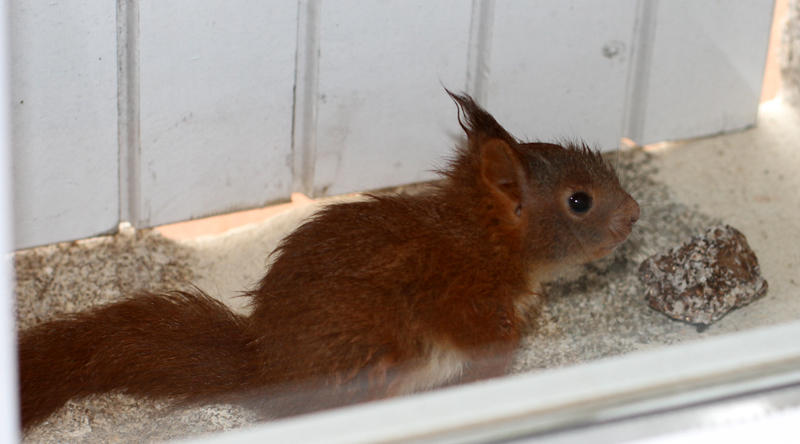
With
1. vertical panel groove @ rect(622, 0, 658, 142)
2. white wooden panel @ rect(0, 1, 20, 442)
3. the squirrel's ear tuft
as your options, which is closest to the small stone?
vertical panel groove @ rect(622, 0, 658, 142)

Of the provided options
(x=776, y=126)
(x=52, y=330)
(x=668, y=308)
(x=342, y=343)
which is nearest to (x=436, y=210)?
(x=342, y=343)

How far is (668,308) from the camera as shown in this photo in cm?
163

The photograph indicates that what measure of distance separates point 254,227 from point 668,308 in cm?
65

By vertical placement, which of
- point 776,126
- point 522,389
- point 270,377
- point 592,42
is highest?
point 592,42

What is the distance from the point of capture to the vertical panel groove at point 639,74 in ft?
5.75

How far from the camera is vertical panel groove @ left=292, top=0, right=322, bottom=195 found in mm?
1535

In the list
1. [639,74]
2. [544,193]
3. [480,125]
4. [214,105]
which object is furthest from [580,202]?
[214,105]

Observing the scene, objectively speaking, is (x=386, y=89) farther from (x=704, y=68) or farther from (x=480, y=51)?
(x=704, y=68)

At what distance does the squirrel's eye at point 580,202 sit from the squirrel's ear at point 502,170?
0.09 m

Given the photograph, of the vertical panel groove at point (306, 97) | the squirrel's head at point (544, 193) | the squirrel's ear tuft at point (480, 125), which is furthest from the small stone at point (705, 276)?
the vertical panel groove at point (306, 97)

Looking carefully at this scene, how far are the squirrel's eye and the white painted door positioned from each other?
0.60ft

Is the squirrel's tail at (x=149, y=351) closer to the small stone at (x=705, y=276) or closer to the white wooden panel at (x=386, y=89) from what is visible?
the white wooden panel at (x=386, y=89)

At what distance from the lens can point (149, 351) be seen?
1.41 metres

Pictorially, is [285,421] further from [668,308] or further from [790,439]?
[668,308]
